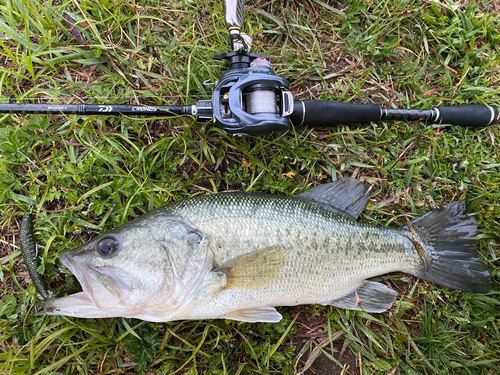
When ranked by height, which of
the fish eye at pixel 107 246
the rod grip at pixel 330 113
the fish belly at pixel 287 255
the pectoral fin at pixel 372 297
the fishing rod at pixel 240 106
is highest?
the fishing rod at pixel 240 106

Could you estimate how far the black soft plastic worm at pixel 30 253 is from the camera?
234 cm

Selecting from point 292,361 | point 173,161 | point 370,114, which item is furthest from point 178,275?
point 370,114

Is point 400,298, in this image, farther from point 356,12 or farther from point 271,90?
point 356,12

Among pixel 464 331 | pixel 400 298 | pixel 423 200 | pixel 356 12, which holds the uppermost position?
pixel 356 12

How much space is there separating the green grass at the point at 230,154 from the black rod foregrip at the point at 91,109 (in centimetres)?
23

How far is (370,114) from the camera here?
2770mm

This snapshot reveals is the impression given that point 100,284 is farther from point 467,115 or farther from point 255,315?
point 467,115

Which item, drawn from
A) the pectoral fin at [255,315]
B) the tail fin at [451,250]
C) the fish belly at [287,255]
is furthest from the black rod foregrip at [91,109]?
the tail fin at [451,250]

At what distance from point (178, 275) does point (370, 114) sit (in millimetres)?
2149

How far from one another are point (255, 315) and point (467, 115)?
2.69 metres

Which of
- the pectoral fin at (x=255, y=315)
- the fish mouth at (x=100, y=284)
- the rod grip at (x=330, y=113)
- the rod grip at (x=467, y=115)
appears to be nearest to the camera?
the fish mouth at (x=100, y=284)

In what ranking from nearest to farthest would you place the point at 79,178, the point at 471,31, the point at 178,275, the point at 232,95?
the point at 178,275 < the point at 232,95 < the point at 79,178 < the point at 471,31

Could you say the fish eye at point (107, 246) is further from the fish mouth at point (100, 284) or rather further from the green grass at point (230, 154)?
the green grass at point (230, 154)

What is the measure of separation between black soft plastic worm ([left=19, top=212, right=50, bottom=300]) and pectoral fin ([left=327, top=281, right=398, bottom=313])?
7.80 feet
